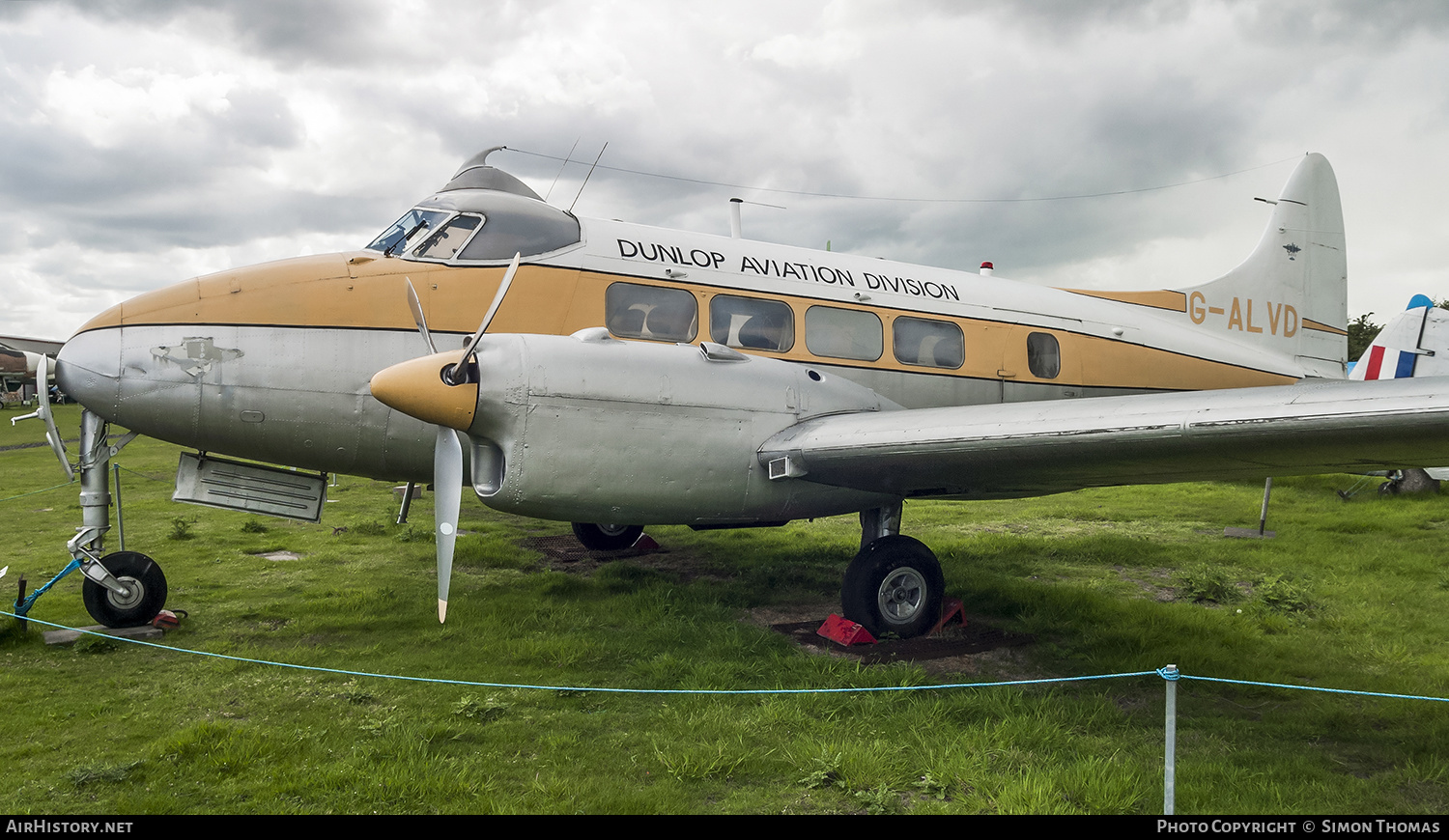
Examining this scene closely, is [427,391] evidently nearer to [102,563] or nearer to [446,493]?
[446,493]

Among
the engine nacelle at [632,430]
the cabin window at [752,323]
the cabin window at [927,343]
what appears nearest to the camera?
the engine nacelle at [632,430]

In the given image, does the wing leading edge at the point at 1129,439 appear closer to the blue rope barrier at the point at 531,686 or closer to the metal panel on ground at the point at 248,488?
the blue rope barrier at the point at 531,686

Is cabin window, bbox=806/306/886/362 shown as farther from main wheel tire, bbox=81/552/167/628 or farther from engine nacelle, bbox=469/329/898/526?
main wheel tire, bbox=81/552/167/628

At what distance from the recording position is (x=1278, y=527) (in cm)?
1266

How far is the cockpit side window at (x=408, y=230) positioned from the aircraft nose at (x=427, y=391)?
2.04m

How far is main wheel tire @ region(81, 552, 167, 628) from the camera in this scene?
21.3ft

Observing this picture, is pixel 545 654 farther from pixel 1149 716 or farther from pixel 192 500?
pixel 1149 716

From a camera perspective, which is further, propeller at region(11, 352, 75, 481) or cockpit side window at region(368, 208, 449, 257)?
cockpit side window at region(368, 208, 449, 257)

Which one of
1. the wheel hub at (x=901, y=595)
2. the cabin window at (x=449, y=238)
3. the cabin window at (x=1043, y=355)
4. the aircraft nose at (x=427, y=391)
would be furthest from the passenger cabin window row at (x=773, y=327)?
the wheel hub at (x=901, y=595)

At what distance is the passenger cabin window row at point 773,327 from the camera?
284 inches

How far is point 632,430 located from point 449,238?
2.55 meters

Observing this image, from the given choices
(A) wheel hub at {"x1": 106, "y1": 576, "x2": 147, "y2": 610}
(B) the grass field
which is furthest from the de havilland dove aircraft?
(B) the grass field

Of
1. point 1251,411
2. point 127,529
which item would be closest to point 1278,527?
point 1251,411

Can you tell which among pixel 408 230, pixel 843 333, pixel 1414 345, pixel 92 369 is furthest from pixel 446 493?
pixel 1414 345
